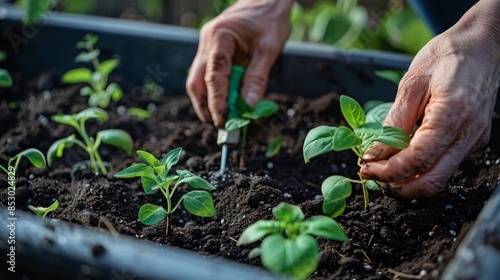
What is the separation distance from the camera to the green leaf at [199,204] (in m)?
1.27

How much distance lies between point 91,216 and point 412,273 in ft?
2.15

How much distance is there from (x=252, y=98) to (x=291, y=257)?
85 centimetres

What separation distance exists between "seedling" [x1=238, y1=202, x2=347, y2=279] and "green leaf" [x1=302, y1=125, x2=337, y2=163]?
17 cm

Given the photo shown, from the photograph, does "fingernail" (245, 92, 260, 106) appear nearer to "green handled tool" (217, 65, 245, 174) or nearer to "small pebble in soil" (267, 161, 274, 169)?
"green handled tool" (217, 65, 245, 174)

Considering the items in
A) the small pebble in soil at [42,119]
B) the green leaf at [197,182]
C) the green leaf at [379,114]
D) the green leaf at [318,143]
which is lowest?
the small pebble in soil at [42,119]

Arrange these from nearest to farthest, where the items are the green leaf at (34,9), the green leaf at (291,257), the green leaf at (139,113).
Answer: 1. the green leaf at (291,257)
2. the green leaf at (139,113)
3. the green leaf at (34,9)

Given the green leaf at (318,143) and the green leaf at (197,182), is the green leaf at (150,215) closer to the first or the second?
the green leaf at (197,182)


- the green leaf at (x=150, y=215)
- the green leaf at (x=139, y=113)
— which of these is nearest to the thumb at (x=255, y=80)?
the green leaf at (x=139, y=113)

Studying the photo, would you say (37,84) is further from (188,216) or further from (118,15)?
(118,15)

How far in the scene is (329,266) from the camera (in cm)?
123

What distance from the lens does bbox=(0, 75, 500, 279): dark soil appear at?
1261 mm

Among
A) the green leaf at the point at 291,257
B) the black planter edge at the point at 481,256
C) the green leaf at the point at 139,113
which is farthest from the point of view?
the green leaf at the point at 139,113

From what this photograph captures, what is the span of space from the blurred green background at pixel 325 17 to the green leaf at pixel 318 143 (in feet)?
3.14

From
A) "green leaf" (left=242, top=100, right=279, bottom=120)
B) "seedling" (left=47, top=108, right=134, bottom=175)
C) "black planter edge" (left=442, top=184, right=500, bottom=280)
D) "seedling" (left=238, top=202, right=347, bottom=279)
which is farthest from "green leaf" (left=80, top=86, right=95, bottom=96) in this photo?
"black planter edge" (left=442, top=184, right=500, bottom=280)
